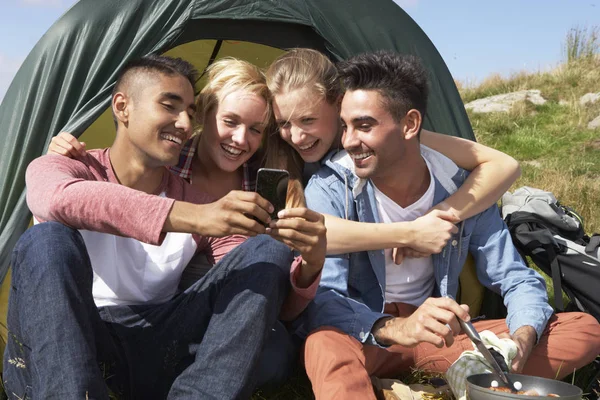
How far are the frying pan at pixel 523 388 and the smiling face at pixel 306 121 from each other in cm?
125

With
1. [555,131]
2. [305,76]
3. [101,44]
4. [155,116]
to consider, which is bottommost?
[555,131]

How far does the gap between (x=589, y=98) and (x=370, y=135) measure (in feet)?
24.5

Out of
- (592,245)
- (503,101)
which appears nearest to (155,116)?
(592,245)

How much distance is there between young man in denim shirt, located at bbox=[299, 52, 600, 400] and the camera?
9.61 ft

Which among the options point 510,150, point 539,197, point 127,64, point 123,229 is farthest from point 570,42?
point 123,229

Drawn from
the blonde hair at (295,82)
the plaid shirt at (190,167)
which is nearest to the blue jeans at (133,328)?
the blonde hair at (295,82)

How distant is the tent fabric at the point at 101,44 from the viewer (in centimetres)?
334

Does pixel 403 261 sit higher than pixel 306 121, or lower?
lower

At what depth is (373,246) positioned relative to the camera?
113 inches

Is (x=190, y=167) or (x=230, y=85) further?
(x=190, y=167)

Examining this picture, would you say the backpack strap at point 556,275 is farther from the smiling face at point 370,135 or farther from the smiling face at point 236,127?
the smiling face at point 236,127

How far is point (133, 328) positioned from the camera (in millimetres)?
2566

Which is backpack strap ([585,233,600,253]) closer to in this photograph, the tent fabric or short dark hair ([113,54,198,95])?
the tent fabric

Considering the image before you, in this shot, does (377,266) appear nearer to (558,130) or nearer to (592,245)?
(592,245)
